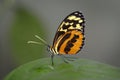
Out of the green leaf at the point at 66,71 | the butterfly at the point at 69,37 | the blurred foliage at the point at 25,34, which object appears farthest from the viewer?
the blurred foliage at the point at 25,34

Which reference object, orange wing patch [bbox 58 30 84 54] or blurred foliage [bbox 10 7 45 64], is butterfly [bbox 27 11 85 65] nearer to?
orange wing patch [bbox 58 30 84 54]

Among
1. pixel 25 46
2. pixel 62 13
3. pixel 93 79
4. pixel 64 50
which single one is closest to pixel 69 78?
pixel 93 79

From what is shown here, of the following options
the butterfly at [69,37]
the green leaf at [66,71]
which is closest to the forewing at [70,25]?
the butterfly at [69,37]

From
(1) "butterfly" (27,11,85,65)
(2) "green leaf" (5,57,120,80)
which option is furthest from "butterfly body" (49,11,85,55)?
(2) "green leaf" (5,57,120,80)

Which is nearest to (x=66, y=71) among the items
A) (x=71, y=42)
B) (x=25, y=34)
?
(x=71, y=42)

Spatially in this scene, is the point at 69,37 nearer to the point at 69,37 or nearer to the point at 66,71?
the point at 69,37

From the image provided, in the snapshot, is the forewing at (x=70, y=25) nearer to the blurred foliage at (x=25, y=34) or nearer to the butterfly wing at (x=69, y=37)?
the butterfly wing at (x=69, y=37)
